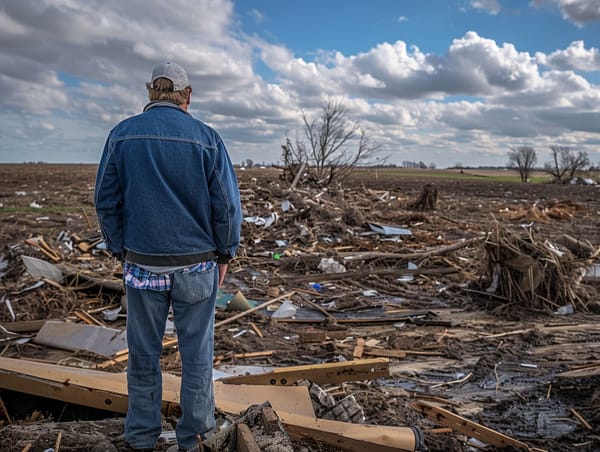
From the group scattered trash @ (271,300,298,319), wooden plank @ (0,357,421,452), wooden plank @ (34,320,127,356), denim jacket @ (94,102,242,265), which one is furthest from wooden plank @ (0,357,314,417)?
scattered trash @ (271,300,298,319)

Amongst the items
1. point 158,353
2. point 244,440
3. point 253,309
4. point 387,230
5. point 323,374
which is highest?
point 158,353

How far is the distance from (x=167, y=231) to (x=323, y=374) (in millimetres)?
2111

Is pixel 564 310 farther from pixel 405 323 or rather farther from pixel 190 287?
pixel 190 287

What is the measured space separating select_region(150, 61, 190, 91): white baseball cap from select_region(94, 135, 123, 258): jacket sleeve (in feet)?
1.43

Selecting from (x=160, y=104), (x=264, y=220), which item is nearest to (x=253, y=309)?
(x=160, y=104)

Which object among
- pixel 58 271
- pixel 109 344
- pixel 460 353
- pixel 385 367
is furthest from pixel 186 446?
pixel 58 271

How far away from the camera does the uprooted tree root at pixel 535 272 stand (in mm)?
7566

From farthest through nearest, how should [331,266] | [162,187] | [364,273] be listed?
[331,266]
[364,273]
[162,187]

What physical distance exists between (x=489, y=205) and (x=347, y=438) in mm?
24598

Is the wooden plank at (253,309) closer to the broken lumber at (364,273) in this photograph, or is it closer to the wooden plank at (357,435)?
the broken lumber at (364,273)

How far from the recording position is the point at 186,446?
2766mm

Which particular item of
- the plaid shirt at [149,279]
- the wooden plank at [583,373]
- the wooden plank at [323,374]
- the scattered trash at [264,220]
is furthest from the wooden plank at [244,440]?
the scattered trash at [264,220]

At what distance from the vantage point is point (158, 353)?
2.77 metres

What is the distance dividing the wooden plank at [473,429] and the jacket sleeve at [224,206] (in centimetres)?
224
